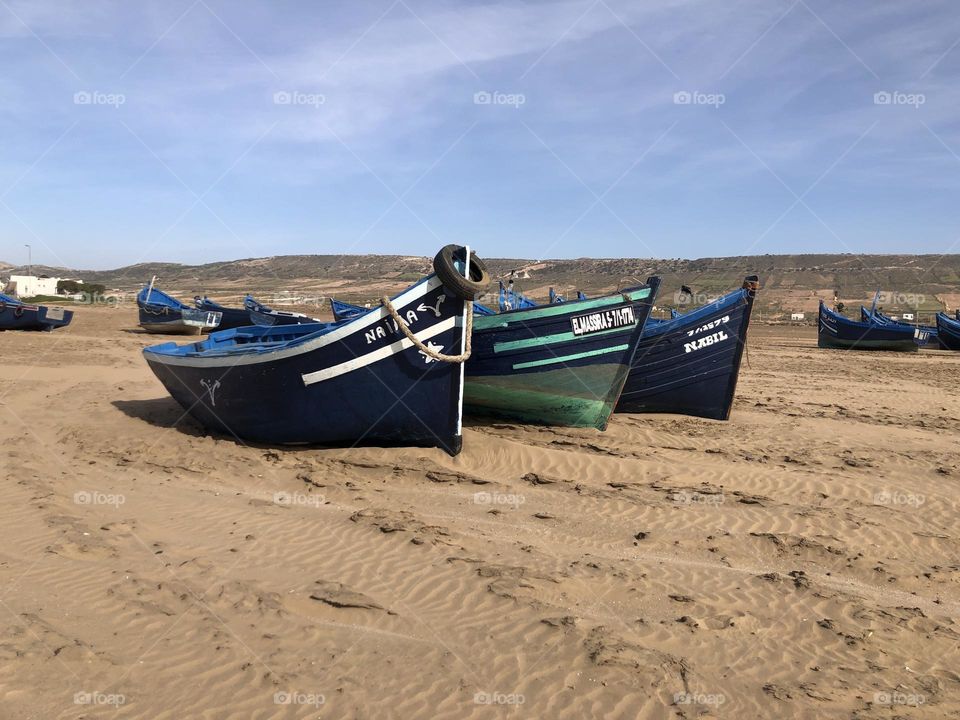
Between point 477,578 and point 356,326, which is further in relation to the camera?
point 356,326

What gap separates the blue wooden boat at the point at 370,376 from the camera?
7.77 m

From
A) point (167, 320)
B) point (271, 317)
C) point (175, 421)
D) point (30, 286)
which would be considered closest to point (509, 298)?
point (175, 421)

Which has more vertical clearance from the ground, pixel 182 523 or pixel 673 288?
pixel 673 288

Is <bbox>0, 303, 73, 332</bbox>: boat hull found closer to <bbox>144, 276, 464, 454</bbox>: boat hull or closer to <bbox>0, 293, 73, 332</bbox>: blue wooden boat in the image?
<bbox>0, 293, 73, 332</bbox>: blue wooden boat

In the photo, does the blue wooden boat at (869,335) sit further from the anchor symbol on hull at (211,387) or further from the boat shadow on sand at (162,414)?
the anchor symbol on hull at (211,387)

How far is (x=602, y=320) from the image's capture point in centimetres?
963

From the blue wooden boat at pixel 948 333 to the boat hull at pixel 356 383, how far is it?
88.0 ft

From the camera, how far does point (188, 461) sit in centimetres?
812

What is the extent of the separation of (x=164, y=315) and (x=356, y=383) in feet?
65.5

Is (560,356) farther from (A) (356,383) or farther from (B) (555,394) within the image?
(A) (356,383)

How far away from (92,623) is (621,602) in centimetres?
344

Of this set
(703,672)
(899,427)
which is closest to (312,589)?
(703,672)

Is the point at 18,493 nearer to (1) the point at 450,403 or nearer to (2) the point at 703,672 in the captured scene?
(1) the point at 450,403

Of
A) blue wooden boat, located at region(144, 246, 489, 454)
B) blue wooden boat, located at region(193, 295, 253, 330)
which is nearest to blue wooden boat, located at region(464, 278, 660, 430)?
blue wooden boat, located at region(144, 246, 489, 454)
